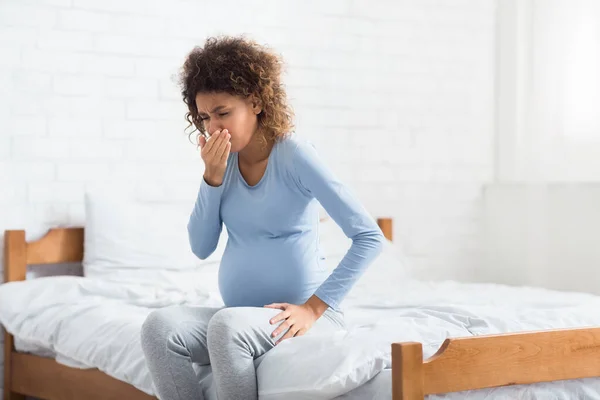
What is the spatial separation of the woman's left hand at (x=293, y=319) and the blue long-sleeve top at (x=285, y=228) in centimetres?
5

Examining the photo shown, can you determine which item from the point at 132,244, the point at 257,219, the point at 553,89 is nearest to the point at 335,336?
the point at 257,219

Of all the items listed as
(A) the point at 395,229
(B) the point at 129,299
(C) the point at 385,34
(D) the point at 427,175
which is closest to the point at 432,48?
(C) the point at 385,34

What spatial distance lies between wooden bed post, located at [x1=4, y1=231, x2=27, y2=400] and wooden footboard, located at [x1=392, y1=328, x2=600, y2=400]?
183 cm

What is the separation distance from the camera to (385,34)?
3836 millimetres

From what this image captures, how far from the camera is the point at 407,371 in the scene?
62.1 inches

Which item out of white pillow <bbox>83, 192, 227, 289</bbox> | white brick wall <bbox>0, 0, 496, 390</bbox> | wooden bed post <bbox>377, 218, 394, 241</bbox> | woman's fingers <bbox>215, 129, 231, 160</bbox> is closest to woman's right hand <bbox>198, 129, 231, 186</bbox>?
woman's fingers <bbox>215, 129, 231, 160</bbox>

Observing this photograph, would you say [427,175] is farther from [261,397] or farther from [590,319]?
[261,397]

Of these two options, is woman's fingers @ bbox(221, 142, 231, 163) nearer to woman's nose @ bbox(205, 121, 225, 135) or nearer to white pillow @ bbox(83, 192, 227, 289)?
woman's nose @ bbox(205, 121, 225, 135)

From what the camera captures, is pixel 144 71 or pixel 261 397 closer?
pixel 261 397

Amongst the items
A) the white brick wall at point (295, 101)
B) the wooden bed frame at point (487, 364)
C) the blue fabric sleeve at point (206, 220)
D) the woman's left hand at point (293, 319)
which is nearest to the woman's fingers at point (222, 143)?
the blue fabric sleeve at point (206, 220)

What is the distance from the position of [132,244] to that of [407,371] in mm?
1703

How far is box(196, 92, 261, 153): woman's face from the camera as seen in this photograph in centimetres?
196

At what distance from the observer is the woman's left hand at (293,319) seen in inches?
72.1

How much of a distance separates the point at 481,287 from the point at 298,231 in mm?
1307
